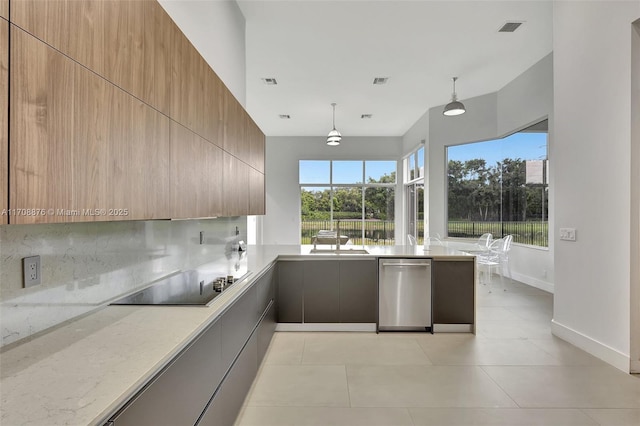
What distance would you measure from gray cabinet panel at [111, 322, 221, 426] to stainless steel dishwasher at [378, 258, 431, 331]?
2.24 m

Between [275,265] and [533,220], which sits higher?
[533,220]


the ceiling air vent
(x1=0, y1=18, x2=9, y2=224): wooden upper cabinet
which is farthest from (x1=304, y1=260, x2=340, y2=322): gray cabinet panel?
the ceiling air vent

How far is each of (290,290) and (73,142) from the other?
2882 millimetres

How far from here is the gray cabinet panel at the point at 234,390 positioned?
1.61 m

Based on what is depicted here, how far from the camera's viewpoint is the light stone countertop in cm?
83

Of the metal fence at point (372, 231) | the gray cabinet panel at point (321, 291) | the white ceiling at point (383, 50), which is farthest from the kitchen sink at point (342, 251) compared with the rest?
the metal fence at point (372, 231)

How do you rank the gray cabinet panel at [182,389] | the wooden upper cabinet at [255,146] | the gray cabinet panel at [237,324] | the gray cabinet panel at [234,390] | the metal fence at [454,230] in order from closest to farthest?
the gray cabinet panel at [182,389], the gray cabinet panel at [234,390], the gray cabinet panel at [237,324], the wooden upper cabinet at [255,146], the metal fence at [454,230]

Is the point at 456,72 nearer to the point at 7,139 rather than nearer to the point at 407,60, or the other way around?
the point at 407,60

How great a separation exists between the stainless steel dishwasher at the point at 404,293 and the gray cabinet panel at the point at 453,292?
0.09 metres

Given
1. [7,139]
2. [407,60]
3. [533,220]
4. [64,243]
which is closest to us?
[7,139]

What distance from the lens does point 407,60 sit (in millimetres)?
5102

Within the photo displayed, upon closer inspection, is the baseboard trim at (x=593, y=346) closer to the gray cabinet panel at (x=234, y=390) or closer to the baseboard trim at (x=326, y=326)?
the baseboard trim at (x=326, y=326)

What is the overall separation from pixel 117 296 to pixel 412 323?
284 centimetres

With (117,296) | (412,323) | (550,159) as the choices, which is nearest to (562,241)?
(412,323)
